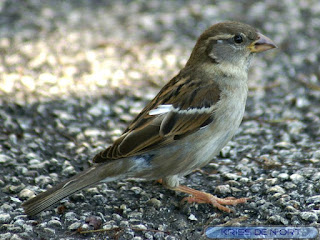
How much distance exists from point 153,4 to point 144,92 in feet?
8.26

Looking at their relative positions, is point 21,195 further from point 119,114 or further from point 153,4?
point 153,4

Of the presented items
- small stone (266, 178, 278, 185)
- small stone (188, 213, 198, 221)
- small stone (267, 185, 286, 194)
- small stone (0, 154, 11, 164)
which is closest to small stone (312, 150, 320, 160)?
small stone (266, 178, 278, 185)

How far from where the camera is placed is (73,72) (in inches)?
275

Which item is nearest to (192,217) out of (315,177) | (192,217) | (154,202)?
(192,217)

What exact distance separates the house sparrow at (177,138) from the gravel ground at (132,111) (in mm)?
210

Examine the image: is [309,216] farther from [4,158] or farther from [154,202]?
[4,158]

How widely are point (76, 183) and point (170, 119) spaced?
83cm

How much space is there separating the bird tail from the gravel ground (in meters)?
0.12

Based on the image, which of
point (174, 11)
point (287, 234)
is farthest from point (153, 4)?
point (287, 234)

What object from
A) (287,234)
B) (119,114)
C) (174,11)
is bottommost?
(287,234)

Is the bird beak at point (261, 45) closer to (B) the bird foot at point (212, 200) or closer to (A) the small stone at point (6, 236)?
(B) the bird foot at point (212, 200)

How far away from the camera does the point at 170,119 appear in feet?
14.5

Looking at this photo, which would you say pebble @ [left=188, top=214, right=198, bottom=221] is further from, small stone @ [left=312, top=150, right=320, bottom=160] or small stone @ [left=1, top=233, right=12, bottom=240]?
small stone @ [left=312, top=150, right=320, bottom=160]

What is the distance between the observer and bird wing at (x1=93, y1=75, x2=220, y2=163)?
4328mm
